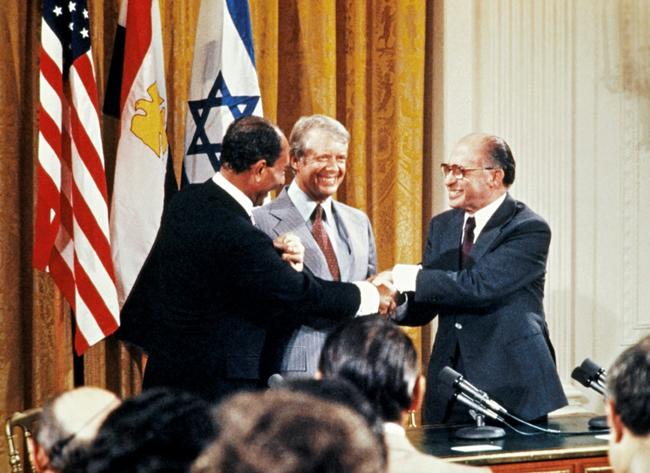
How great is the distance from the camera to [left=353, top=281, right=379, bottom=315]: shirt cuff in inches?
169

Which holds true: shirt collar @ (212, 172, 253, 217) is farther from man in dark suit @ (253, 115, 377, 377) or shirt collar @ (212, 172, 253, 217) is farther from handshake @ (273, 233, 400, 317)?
man in dark suit @ (253, 115, 377, 377)

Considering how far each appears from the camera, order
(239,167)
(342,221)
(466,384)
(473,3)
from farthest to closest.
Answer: (473,3) → (342,221) → (239,167) → (466,384)

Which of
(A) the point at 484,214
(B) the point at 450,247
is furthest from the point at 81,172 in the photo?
(A) the point at 484,214

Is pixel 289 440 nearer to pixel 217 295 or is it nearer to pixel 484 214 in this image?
pixel 217 295

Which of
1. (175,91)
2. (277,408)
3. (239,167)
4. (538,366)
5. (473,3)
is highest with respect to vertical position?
(473,3)

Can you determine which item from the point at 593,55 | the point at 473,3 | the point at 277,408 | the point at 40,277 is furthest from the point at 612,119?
the point at 277,408

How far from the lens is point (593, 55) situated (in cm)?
637

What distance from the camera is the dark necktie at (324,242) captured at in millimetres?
4453

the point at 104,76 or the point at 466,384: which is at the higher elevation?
the point at 104,76

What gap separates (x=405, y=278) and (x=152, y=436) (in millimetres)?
2980

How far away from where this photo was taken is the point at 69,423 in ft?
5.90

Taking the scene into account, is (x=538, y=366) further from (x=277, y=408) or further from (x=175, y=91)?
(x=277, y=408)

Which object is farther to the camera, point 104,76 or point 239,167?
point 104,76

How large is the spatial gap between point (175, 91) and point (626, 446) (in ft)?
12.6
